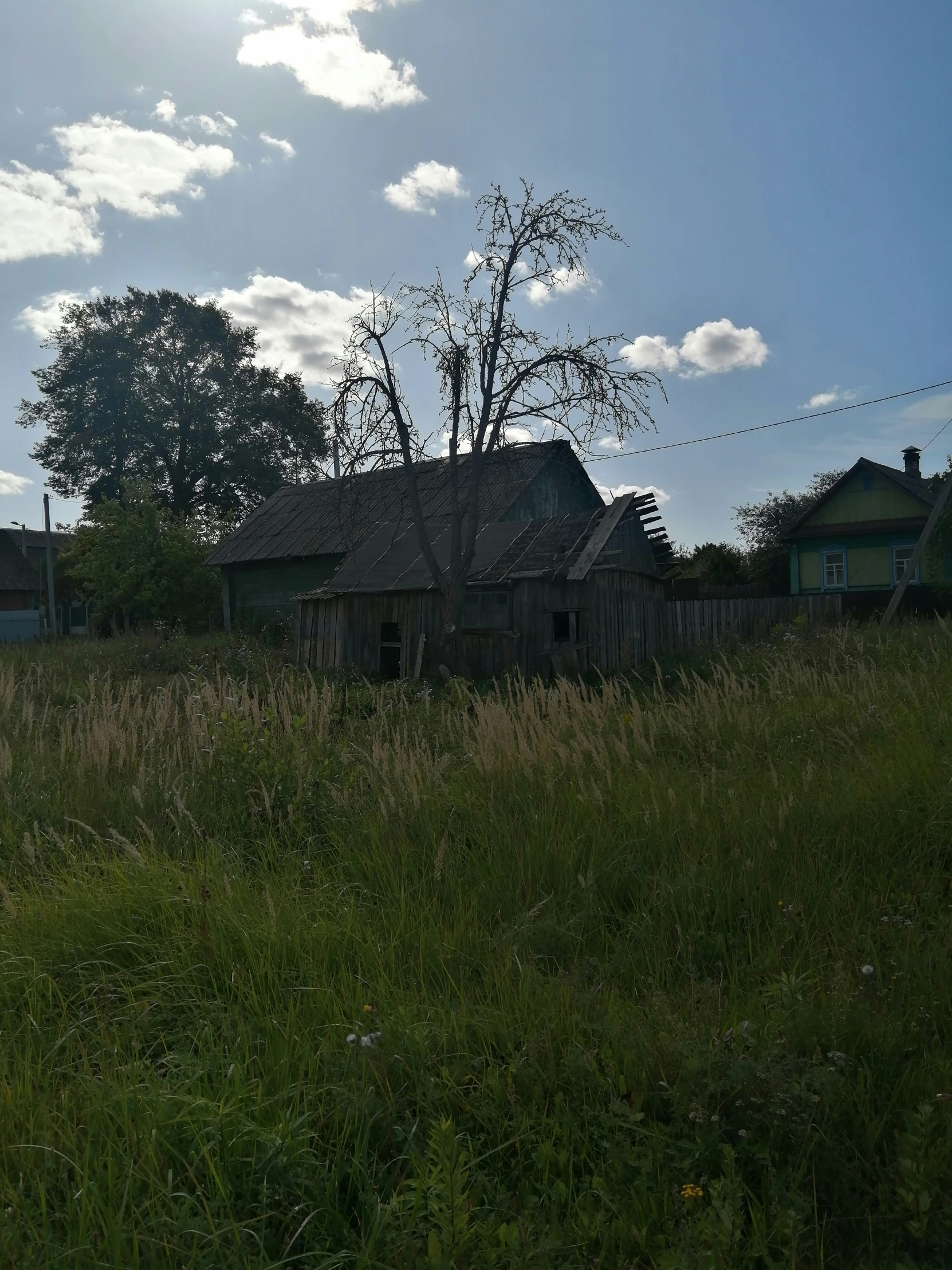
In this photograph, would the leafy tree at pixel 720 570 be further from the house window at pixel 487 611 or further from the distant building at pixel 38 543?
the distant building at pixel 38 543

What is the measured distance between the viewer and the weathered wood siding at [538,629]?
16094mm

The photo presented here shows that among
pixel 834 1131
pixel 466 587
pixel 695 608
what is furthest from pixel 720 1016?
pixel 695 608

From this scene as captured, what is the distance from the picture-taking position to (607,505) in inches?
687

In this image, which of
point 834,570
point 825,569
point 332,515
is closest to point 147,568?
point 332,515

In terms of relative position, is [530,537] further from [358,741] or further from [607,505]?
[358,741]

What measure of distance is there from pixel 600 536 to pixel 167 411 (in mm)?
31859

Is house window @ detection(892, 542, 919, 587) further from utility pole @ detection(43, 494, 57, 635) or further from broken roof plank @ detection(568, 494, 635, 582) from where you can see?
utility pole @ detection(43, 494, 57, 635)

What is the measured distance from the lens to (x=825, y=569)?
32.8 m

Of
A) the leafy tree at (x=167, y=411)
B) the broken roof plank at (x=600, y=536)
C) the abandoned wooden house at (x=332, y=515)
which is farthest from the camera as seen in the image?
the leafy tree at (x=167, y=411)

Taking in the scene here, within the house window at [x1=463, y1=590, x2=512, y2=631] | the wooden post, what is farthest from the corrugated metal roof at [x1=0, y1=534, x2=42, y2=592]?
the wooden post

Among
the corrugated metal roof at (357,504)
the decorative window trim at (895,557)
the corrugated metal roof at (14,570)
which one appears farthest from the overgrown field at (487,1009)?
the corrugated metal roof at (14,570)

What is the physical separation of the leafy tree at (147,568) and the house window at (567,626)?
55.9 ft

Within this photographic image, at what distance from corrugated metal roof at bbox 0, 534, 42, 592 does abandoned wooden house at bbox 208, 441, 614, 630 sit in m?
22.6

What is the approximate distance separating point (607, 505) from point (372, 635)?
5.55 m
